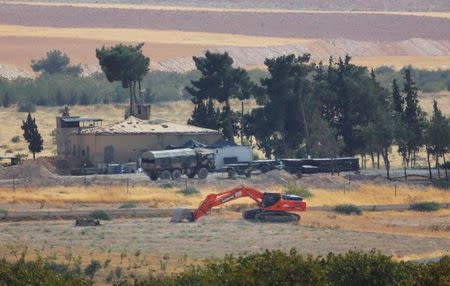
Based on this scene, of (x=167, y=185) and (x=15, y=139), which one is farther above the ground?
(x=15, y=139)

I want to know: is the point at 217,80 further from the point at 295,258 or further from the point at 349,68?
the point at 295,258

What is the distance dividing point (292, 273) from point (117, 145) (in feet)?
158

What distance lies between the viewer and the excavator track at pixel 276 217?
68.6 metres

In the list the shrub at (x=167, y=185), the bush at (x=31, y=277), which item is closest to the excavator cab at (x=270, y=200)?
the shrub at (x=167, y=185)

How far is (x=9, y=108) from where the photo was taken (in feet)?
420

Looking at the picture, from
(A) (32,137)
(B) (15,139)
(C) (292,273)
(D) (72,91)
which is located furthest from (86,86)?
(C) (292,273)

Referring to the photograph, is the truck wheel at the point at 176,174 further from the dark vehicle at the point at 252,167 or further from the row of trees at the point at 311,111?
the row of trees at the point at 311,111

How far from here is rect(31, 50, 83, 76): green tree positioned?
17312cm

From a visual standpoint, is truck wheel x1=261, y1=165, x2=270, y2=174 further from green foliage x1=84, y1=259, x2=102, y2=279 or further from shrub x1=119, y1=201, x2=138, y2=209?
green foliage x1=84, y1=259, x2=102, y2=279

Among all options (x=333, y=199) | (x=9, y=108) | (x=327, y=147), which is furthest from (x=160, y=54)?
(x=333, y=199)

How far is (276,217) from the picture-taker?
226 ft

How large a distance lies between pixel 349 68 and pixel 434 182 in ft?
56.6

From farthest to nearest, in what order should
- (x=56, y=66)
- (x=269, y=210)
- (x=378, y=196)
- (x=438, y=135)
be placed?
(x=56, y=66) < (x=438, y=135) < (x=378, y=196) < (x=269, y=210)

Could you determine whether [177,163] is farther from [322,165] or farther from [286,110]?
[286,110]
